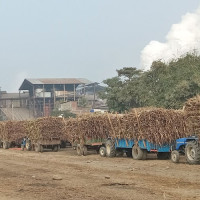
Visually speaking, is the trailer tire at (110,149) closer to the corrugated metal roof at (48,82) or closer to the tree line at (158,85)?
the tree line at (158,85)

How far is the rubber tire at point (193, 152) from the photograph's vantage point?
19.0 metres

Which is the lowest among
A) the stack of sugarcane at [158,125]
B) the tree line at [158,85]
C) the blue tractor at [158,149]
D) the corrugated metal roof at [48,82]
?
the blue tractor at [158,149]

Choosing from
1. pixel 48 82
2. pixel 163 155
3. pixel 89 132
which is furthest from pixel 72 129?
pixel 48 82

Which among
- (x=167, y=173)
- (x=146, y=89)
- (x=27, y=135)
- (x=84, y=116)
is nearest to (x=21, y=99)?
(x=146, y=89)

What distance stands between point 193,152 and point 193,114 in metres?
1.71

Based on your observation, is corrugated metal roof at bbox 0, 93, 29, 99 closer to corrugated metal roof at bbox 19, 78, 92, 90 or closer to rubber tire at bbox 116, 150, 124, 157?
corrugated metal roof at bbox 19, 78, 92, 90

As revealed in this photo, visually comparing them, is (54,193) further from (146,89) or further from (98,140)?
(146,89)

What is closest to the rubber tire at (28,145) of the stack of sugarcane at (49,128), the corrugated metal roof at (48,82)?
the stack of sugarcane at (49,128)

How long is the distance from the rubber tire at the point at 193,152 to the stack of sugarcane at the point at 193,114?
0.53 meters

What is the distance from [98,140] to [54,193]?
17.1m

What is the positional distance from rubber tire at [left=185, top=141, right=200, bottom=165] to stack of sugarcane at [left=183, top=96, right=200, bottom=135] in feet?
1.75

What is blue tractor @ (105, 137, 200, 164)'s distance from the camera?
1952cm

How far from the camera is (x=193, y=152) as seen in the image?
→ 19438 mm

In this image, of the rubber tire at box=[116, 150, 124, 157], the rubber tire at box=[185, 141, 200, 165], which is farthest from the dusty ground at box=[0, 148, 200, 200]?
the rubber tire at box=[116, 150, 124, 157]
